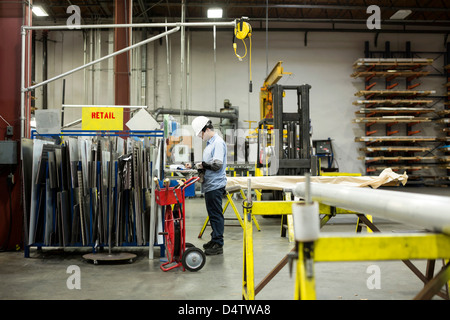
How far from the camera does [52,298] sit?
3225mm

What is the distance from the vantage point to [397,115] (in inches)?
594

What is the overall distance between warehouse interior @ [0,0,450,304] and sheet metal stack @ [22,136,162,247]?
0.02 meters

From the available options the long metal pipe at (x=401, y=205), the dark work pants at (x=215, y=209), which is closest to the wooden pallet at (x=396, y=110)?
the dark work pants at (x=215, y=209)

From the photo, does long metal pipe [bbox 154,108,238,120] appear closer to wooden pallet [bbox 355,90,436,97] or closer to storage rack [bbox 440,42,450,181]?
wooden pallet [bbox 355,90,436,97]

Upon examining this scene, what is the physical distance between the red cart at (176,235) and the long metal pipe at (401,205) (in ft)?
6.44

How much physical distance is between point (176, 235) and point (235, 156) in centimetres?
810

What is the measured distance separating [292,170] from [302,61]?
946 centimetres

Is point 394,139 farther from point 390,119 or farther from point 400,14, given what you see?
point 400,14

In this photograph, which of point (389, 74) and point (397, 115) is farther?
point (397, 115)

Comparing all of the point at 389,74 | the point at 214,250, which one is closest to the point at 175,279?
the point at 214,250

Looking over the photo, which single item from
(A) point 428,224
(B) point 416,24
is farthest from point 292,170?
(B) point 416,24

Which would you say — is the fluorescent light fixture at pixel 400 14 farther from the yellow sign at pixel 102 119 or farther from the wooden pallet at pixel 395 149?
the yellow sign at pixel 102 119

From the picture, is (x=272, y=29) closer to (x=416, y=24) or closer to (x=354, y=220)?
(x=416, y=24)

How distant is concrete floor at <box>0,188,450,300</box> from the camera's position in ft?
10.9
